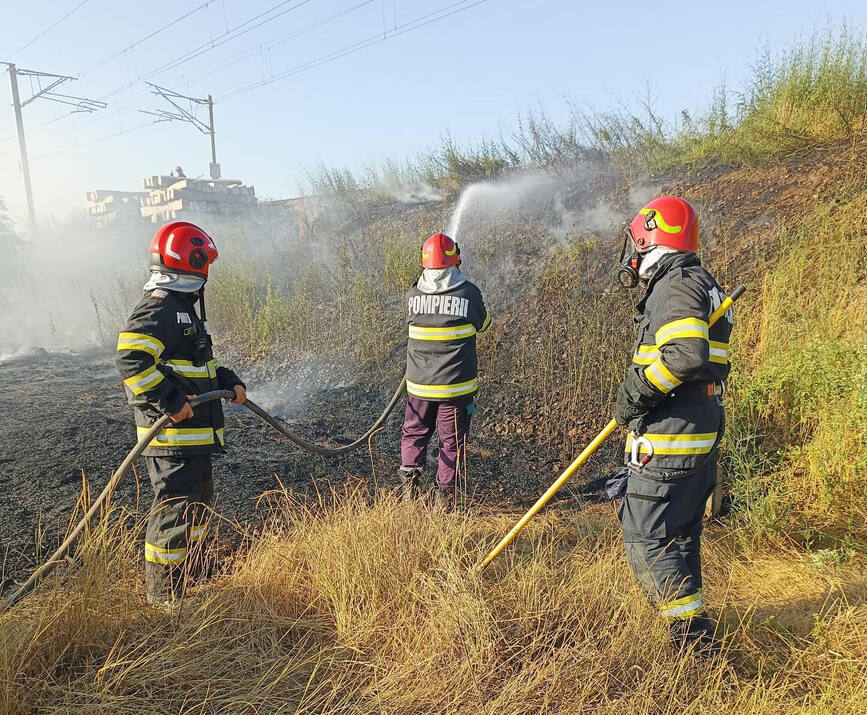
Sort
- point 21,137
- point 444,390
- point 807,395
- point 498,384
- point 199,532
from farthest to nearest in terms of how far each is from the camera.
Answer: point 21,137 → point 498,384 → point 444,390 → point 807,395 → point 199,532

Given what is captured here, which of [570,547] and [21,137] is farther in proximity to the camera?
[21,137]

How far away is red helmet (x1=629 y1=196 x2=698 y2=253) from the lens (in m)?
2.30

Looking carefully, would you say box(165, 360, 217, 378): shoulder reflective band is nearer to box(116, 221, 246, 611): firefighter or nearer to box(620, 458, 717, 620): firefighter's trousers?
box(116, 221, 246, 611): firefighter

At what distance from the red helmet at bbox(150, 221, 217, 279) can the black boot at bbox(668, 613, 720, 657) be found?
110 inches

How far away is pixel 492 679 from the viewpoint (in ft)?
6.41

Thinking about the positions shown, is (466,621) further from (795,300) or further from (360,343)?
(360,343)

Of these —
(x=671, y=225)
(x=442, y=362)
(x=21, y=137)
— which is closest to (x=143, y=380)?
(x=442, y=362)

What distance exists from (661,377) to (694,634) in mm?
1044

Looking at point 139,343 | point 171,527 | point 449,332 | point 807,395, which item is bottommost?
point 171,527

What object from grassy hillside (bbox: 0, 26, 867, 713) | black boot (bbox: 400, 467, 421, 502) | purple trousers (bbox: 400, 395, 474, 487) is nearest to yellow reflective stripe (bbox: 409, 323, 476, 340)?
purple trousers (bbox: 400, 395, 474, 487)

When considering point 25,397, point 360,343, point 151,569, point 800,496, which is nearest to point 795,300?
point 800,496

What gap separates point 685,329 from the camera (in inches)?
82.4

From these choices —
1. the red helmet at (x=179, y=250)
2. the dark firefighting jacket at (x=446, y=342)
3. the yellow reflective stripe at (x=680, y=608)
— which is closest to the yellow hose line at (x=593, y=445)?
the yellow reflective stripe at (x=680, y=608)

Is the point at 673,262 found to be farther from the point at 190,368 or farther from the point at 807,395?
the point at 190,368
